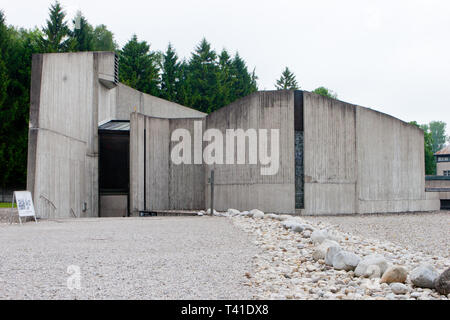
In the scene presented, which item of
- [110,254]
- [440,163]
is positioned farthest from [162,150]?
[440,163]

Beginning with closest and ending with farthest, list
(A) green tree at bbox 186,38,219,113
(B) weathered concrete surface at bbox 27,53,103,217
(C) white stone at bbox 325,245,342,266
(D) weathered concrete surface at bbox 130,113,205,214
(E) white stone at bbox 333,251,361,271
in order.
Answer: (E) white stone at bbox 333,251,361,271, (C) white stone at bbox 325,245,342,266, (B) weathered concrete surface at bbox 27,53,103,217, (D) weathered concrete surface at bbox 130,113,205,214, (A) green tree at bbox 186,38,219,113

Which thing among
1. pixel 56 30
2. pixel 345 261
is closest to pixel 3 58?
pixel 56 30

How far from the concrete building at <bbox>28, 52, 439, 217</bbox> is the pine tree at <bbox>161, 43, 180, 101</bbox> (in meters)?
22.0

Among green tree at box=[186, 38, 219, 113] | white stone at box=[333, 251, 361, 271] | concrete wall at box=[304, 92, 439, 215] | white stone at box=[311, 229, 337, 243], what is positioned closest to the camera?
white stone at box=[333, 251, 361, 271]

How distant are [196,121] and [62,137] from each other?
5112 millimetres

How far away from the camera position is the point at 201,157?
1747 cm

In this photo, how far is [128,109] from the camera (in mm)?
24922

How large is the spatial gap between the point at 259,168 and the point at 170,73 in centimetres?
2896

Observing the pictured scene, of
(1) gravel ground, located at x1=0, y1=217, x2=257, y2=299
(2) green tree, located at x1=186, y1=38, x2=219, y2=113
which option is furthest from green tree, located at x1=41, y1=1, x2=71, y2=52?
(1) gravel ground, located at x1=0, y1=217, x2=257, y2=299

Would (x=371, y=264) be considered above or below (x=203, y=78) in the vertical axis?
below

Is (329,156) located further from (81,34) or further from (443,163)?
(443,163)

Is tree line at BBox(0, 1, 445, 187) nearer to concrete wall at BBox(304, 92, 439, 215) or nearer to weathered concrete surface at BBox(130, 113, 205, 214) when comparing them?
weathered concrete surface at BBox(130, 113, 205, 214)

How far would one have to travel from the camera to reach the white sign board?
37.3 ft

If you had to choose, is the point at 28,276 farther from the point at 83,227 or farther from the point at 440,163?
the point at 440,163
